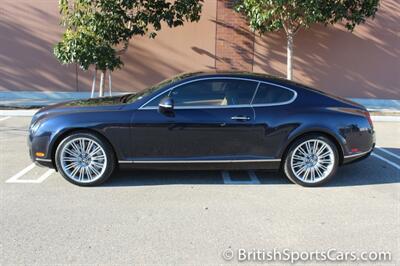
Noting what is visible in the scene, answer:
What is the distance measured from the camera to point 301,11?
9.88 meters

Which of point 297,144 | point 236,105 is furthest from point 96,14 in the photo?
point 297,144

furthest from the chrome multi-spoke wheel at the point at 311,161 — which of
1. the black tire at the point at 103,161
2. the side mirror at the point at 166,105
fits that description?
the black tire at the point at 103,161

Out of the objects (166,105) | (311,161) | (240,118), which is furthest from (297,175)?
(166,105)

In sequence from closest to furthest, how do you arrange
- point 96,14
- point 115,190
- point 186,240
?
point 186,240 < point 115,190 < point 96,14

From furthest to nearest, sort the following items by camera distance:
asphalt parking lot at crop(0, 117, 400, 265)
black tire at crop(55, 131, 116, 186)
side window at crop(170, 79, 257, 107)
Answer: side window at crop(170, 79, 257, 107)
black tire at crop(55, 131, 116, 186)
asphalt parking lot at crop(0, 117, 400, 265)

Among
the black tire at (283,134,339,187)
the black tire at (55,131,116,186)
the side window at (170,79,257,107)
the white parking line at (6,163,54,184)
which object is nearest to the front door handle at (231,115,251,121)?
the side window at (170,79,257,107)

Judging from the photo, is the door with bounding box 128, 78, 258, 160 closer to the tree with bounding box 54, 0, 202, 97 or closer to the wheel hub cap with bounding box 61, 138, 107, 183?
the wheel hub cap with bounding box 61, 138, 107, 183

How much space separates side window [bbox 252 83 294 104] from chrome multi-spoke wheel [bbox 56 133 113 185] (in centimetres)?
203

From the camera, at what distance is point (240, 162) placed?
521cm

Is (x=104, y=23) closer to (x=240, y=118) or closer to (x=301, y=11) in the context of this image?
(x=301, y=11)

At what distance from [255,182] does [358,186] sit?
1.34m

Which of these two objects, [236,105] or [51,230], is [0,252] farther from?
[236,105]

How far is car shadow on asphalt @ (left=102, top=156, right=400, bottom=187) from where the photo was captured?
5.39 m

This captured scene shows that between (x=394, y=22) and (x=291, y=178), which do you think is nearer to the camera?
(x=291, y=178)
